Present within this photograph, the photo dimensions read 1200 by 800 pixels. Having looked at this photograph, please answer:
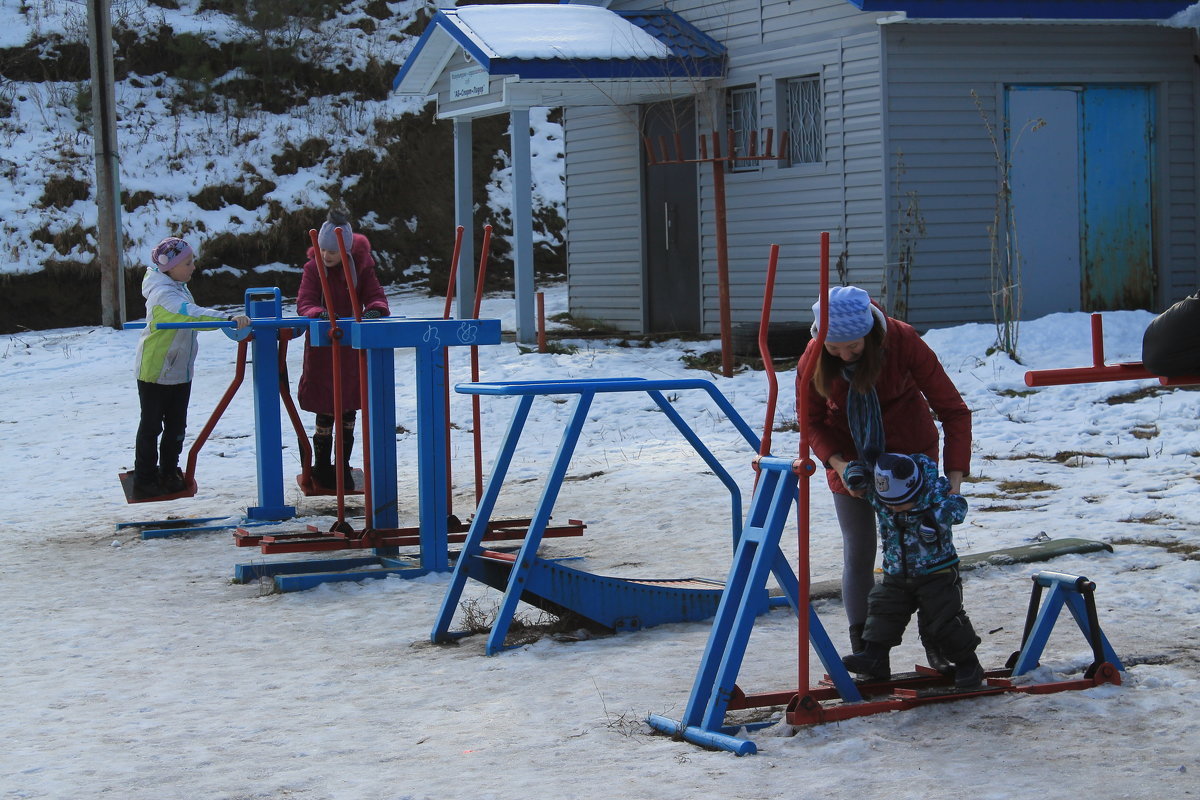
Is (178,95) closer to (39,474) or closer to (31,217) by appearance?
(31,217)

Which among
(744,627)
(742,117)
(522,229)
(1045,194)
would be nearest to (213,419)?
(744,627)

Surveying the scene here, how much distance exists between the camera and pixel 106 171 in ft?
60.7

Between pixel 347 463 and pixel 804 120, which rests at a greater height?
pixel 804 120

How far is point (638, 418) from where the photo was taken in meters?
11.6

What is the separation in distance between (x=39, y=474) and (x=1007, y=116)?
30.2 feet

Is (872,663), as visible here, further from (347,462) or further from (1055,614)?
(347,462)

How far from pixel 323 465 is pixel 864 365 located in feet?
15.5

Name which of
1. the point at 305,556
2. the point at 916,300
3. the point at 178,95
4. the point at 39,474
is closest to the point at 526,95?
the point at 916,300

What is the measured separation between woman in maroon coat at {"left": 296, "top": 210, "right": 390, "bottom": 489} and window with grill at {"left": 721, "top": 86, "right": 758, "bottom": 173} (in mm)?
7897

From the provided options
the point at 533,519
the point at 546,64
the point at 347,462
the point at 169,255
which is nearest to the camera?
the point at 533,519

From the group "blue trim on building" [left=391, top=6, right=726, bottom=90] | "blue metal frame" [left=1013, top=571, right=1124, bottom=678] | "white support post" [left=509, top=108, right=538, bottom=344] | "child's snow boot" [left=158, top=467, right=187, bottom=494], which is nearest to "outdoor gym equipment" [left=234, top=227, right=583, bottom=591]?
"child's snow boot" [left=158, top=467, right=187, bottom=494]

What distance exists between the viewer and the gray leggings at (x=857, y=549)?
460 centimetres

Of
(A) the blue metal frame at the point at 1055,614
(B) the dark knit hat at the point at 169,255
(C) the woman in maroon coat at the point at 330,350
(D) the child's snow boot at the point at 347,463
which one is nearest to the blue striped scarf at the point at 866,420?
(A) the blue metal frame at the point at 1055,614

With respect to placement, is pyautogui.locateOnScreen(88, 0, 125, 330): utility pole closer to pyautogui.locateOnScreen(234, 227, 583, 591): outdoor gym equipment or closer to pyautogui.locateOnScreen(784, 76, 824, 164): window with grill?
pyautogui.locateOnScreen(784, 76, 824, 164): window with grill
